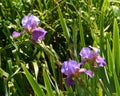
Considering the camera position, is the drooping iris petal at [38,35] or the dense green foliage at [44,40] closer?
the drooping iris petal at [38,35]

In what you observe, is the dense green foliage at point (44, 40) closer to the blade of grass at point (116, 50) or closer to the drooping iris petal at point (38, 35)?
the blade of grass at point (116, 50)

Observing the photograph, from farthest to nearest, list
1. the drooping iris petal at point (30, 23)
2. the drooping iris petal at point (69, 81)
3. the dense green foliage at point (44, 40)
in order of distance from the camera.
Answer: the dense green foliage at point (44, 40) < the drooping iris petal at point (30, 23) < the drooping iris petal at point (69, 81)

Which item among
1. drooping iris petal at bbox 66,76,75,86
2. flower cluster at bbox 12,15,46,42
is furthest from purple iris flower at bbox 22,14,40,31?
drooping iris petal at bbox 66,76,75,86

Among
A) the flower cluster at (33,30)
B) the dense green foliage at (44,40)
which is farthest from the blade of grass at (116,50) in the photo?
the flower cluster at (33,30)

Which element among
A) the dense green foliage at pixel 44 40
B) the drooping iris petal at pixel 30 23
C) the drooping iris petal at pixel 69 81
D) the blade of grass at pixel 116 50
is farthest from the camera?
the dense green foliage at pixel 44 40

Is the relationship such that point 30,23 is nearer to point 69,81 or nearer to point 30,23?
point 30,23

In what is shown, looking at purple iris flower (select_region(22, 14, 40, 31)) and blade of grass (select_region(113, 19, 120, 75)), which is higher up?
purple iris flower (select_region(22, 14, 40, 31))

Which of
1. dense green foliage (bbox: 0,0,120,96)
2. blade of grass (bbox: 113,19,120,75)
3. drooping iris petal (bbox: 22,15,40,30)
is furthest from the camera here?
dense green foliage (bbox: 0,0,120,96)

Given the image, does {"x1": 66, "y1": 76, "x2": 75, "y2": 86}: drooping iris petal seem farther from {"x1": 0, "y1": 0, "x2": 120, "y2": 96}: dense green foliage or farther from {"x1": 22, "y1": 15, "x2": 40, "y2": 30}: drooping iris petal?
{"x1": 0, "y1": 0, "x2": 120, "y2": 96}: dense green foliage

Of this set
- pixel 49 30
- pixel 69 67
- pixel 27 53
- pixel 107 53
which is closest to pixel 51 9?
pixel 49 30

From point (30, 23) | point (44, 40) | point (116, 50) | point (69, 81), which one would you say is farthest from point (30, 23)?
point (44, 40)

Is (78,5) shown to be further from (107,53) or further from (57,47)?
(107,53)
